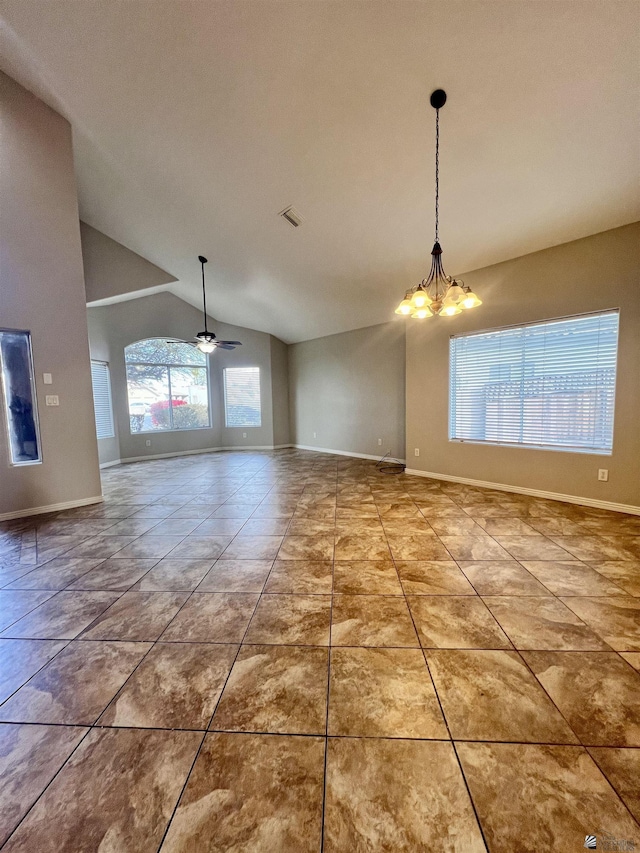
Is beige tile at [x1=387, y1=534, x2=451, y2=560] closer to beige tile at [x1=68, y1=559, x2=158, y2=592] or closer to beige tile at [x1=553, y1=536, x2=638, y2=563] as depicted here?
beige tile at [x1=553, y1=536, x2=638, y2=563]

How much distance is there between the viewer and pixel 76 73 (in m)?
2.81

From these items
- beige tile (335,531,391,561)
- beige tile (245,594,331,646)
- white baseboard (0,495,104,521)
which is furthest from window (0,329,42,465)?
beige tile (335,531,391,561)

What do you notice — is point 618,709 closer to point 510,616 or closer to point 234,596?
point 510,616

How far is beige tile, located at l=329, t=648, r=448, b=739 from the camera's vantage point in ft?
3.88

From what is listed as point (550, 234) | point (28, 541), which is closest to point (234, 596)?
point (28, 541)

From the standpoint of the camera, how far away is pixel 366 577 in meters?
2.19

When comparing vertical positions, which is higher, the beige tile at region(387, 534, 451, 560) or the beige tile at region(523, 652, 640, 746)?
the beige tile at region(387, 534, 451, 560)

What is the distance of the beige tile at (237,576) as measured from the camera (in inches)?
83.0

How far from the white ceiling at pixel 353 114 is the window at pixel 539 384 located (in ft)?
3.20

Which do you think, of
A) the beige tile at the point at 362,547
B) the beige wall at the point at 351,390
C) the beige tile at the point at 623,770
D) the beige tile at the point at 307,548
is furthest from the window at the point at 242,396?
the beige tile at the point at 623,770

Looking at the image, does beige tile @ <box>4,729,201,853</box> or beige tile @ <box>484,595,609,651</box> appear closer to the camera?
beige tile @ <box>4,729,201,853</box>

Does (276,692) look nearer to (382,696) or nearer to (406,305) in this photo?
(382,696)

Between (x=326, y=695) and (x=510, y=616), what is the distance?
3.80 ft

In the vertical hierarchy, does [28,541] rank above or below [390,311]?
below
